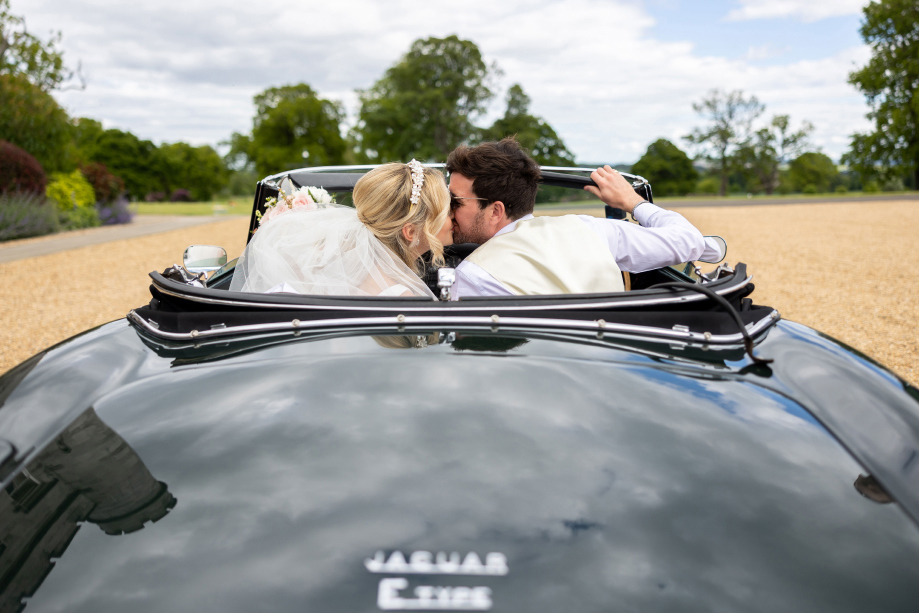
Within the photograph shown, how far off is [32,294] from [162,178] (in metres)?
63.5

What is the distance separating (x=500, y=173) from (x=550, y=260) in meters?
0.54

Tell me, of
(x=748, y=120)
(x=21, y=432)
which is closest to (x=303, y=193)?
(x=21, y=432)

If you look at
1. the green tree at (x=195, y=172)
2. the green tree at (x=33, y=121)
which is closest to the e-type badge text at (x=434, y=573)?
the green tree at (x=33, y=121)

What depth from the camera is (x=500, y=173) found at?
246cm

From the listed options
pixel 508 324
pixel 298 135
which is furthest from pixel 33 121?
pixel 298 135

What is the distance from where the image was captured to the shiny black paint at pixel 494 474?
889 millimetres

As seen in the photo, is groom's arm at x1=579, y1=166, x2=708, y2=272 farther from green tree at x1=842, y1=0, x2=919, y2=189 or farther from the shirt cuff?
green tree at x1=842, y1=0, x2=919, y2=189

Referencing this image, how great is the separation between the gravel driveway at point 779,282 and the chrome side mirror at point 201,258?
5.39 feet

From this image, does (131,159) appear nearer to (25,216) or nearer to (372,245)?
(25,216)

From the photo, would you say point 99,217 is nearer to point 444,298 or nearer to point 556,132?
point 556,132

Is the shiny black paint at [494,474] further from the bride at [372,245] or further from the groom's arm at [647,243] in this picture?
the groom's arm at [647,243]

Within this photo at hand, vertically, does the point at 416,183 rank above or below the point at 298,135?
below

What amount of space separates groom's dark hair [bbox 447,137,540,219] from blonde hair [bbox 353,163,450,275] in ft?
0.85

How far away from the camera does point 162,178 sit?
213 feet
